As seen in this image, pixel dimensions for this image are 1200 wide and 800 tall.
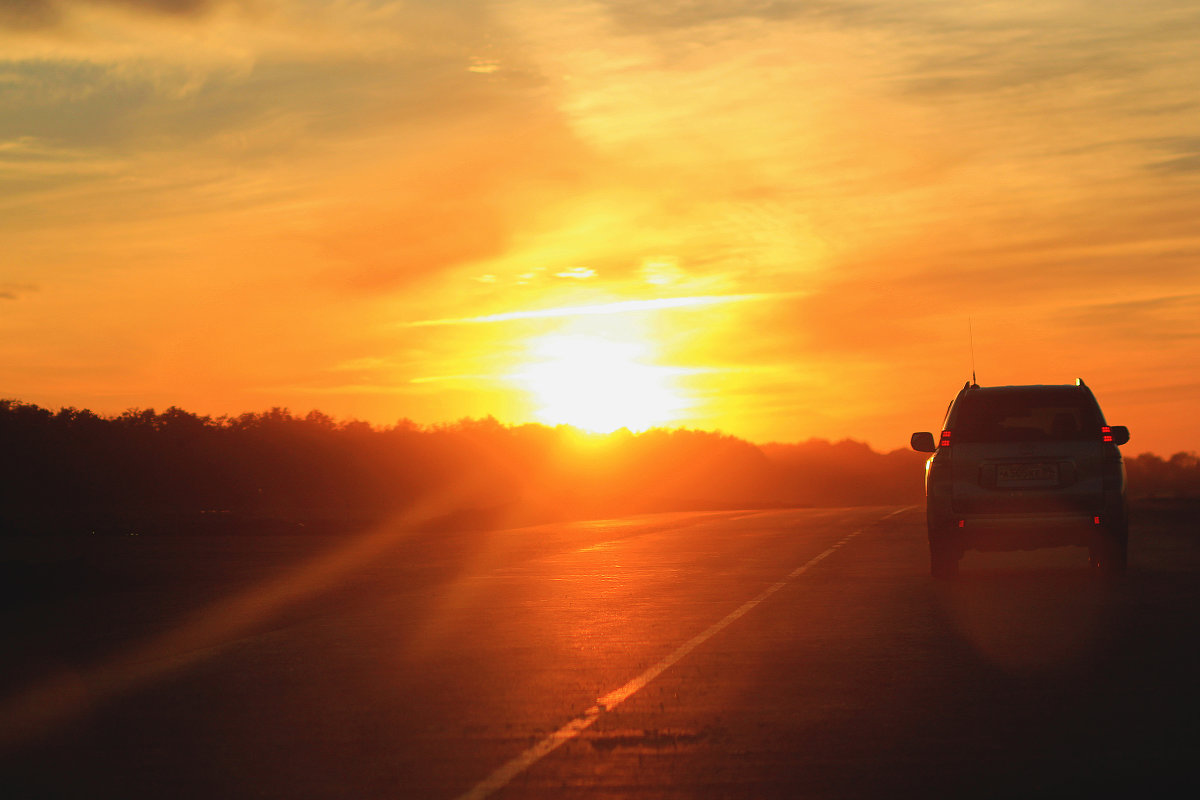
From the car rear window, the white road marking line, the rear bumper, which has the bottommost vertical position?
the white road marking line

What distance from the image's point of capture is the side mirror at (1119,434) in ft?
51.4

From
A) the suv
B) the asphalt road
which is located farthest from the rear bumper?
the asphalt road

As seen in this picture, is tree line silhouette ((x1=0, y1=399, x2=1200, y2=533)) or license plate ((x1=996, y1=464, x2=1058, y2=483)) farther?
tree line silhouette ((x1=0, y1=399, x2=1200, y2=533))

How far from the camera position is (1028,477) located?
50.8 ft

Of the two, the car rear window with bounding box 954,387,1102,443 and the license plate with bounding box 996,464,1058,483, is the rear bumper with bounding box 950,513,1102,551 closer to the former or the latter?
the license plate with bounding box 996,464,1058,483

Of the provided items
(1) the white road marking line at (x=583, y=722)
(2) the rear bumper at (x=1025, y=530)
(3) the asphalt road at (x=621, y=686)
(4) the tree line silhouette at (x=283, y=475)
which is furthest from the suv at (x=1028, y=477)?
(4) the tree line silhouette at (x=283, y=475)

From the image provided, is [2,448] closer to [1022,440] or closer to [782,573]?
[782,573]

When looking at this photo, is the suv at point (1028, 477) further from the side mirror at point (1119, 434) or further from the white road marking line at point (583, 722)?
the white road marking line at point (583, 722)

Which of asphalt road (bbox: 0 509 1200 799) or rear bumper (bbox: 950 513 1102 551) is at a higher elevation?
rear bumper (bbox: 950 513 1102 551)

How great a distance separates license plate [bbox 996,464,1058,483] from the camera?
15.5 metres

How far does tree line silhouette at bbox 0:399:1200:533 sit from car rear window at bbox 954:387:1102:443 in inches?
922

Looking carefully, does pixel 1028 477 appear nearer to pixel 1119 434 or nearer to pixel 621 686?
pixel 1119 434

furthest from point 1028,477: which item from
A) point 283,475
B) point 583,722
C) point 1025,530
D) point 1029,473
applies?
point 283,475

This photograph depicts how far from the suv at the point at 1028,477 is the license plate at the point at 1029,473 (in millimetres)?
11
